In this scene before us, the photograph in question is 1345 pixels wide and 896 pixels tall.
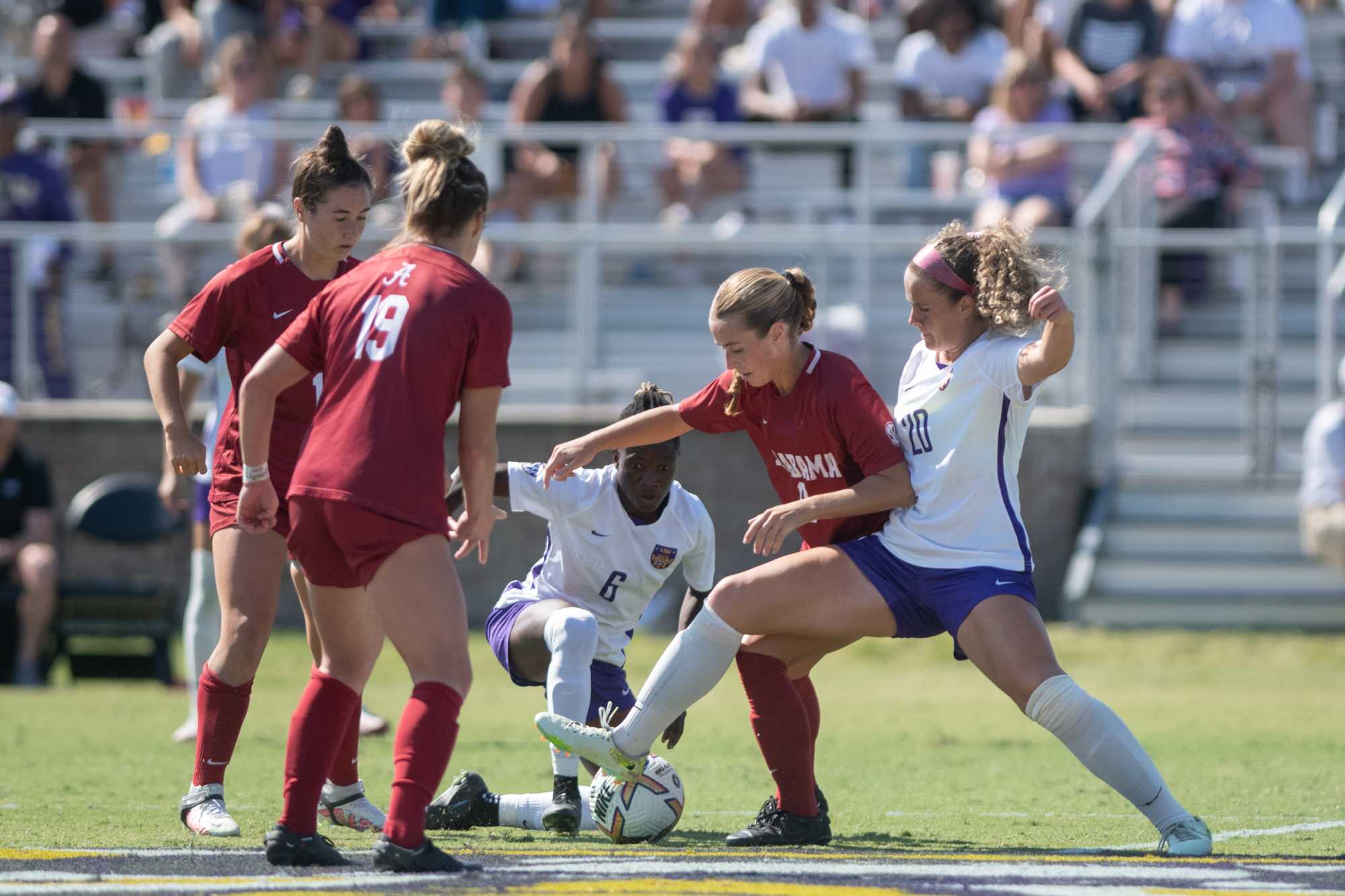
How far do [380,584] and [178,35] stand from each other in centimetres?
1299

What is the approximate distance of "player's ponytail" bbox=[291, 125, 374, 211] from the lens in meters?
5.28

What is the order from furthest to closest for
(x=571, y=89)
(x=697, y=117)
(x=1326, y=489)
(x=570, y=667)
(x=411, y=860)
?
(x=697, y=117) < (x=571, y=89) < (x=1326, y=489) < (x=570, y=667) < (x=411, y=860)

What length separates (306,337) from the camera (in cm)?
458

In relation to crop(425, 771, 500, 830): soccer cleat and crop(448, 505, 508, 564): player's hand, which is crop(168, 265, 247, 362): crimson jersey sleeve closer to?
Answer: crop(448, 505, 508, 564): player's hand

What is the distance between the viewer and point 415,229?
4695mm

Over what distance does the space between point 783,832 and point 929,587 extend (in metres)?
0.87

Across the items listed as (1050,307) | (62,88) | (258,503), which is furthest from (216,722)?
(62,88)

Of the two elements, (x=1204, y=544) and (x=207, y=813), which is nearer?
(x=207, y=813)

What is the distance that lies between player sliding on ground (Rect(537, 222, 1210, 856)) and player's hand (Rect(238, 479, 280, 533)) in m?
1.00

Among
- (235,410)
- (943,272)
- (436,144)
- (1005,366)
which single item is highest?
(436,144)

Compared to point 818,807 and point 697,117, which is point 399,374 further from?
point 697,117

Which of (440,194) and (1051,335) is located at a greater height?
(440,194)

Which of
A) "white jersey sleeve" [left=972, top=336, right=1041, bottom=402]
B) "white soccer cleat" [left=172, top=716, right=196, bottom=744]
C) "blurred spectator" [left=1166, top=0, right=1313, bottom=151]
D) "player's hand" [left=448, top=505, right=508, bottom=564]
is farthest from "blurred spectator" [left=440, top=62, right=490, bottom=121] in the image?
"player's hand" [left=448, top=505, right=508, bottom=564]

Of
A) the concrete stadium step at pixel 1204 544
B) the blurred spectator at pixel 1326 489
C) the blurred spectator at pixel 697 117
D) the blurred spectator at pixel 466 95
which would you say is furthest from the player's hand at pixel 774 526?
the blurred spectator at pixel 466 95
